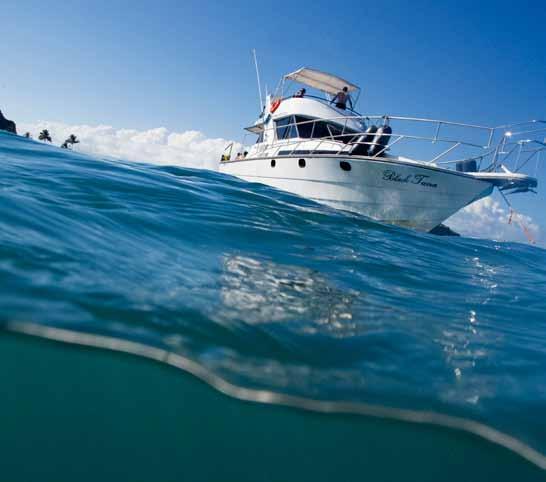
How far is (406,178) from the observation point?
303 inches

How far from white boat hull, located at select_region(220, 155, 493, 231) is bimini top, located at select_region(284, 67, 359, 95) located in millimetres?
4602

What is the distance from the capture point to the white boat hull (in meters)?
7.70

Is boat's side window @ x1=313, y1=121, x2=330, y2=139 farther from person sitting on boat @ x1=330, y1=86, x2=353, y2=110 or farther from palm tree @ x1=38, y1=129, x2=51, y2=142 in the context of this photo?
palm tree @ x1=38, y1=129, x2=51, y2=142

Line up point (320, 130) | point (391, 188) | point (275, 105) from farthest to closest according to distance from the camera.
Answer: point (275, 105), point (320, 130), point (391, 188)

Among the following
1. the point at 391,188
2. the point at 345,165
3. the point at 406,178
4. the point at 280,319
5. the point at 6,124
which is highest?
the point at 6,124

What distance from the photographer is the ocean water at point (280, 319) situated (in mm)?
1249

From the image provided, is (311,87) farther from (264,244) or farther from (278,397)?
(278,397)

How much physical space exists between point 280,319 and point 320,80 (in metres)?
12.0

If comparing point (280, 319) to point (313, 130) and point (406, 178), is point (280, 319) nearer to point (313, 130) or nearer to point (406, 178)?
point (406, 178)

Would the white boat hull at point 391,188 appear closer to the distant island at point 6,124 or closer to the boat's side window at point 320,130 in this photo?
the boat's side window at point 320,130

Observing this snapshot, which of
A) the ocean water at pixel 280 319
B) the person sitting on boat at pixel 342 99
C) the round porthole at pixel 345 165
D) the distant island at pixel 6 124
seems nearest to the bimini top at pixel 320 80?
the person sitting on boat at pixel 342 99

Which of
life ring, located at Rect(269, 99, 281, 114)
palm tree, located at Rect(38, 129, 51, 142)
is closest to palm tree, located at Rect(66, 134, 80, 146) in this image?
palm tree, located at Rect(38, 129, 51, 142)

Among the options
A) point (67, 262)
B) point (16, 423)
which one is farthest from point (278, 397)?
point (67, 262)

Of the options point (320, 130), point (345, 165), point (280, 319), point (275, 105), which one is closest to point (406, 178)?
point (345, 165)
